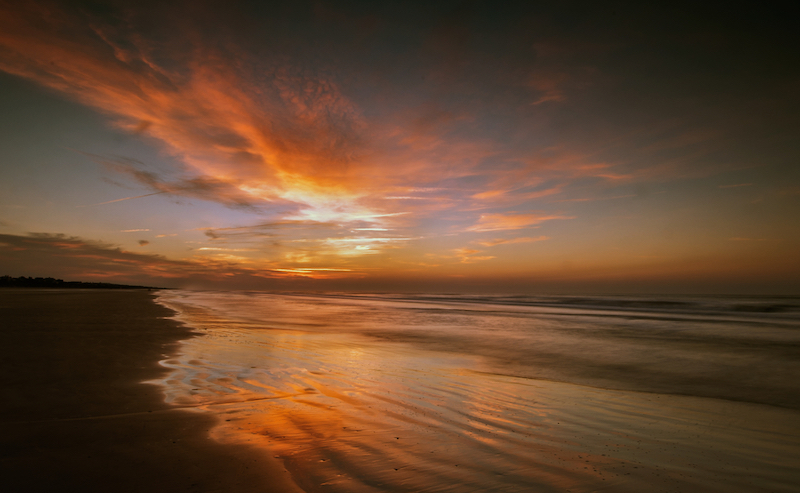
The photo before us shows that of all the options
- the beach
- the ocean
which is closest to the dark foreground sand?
the beach

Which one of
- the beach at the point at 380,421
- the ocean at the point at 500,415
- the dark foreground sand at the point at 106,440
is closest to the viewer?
the dark foreground sand at the point at 106,440

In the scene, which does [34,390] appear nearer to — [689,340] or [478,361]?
[478,361]

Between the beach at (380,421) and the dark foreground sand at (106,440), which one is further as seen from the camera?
the beach at (380,421)

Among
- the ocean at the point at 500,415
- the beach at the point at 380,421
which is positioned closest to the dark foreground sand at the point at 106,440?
the beach at the point at 380,421

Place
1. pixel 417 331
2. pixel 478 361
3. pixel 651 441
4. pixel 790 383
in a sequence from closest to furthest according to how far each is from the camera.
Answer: pixel 651 441 < pixel 790 383 < pixel 478 361 < pixel 417 331

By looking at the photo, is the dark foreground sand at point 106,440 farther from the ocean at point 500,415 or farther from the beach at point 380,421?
the ocean at point 500,415

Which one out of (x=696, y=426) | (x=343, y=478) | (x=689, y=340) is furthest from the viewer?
(x=689, y=340)

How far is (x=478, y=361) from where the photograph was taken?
33.8ft

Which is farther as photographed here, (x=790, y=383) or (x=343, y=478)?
(x=790, y=383)

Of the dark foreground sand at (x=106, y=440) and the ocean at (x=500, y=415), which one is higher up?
the dark foreground sand at (x=106, y=440)

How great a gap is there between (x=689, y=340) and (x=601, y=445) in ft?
47.5

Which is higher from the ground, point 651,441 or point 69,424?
point 69,424

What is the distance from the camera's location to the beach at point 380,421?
3.33 meters

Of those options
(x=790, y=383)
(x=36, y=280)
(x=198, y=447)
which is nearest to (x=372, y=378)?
(x=198, y=447)
